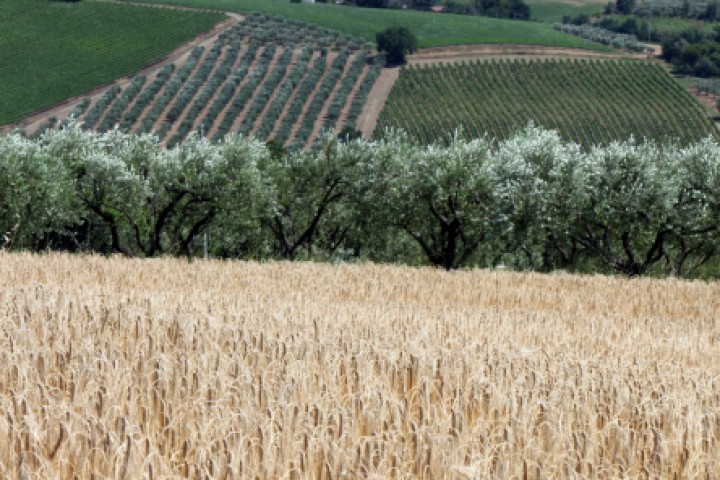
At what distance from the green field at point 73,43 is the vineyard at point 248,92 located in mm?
6500

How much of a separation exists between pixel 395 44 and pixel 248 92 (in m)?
38.1

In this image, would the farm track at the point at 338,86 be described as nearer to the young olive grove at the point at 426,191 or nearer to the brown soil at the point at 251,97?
the brown soil at the point at 251,97

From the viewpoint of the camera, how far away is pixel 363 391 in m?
7.59

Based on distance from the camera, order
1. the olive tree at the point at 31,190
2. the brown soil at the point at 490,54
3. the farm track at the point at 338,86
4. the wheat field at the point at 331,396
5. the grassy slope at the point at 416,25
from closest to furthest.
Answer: the wheat field at the point at 331,396 < the olive tree at the point at 31,190 < the farm track at the point at 338,86 < the brown soil at the point at 490,54 < the grassy slope at the point at 416,25

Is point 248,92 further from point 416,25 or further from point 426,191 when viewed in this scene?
point 426,191

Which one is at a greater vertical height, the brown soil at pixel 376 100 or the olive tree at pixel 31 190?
the olive tree at pixel 31 190

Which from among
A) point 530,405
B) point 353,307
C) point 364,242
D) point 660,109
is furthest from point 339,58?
point 530,405

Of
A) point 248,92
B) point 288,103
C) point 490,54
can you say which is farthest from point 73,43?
point 490,54

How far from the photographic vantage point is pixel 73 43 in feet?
489

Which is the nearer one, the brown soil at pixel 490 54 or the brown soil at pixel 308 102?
the brown soil at pixel 308 102

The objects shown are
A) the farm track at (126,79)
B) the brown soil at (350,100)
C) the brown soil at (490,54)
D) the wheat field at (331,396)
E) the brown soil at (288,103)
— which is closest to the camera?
the wheat field at (331,396)

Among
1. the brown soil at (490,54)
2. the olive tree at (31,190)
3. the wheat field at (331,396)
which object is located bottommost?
the brown soil at (490,54)

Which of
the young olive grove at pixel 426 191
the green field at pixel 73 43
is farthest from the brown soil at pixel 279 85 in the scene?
the young olive grove at pixel 426 191

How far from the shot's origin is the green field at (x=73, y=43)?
12850cm
